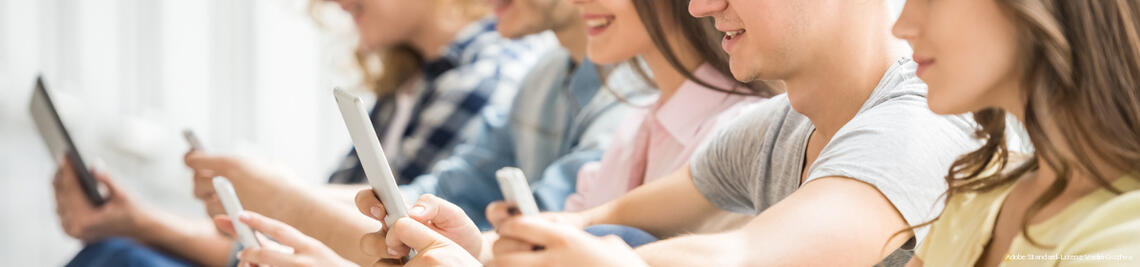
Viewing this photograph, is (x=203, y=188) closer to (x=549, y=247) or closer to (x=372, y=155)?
(x=372, y=155)

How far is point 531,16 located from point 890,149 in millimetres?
944

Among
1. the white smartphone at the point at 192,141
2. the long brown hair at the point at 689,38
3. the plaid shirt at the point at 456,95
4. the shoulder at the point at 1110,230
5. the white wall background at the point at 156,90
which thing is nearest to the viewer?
the shoulder at the point at 1110,230

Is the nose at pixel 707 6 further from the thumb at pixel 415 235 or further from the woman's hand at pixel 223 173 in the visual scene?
the woman's hand at pixel 223 173

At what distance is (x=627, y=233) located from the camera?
2.84ft

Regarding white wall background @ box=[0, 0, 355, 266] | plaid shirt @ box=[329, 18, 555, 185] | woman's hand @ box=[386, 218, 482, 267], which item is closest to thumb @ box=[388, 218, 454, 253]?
woman's hand @ box=[386, 218, 482, 267]

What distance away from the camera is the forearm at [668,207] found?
3.00 feet

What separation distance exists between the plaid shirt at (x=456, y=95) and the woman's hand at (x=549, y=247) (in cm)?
119

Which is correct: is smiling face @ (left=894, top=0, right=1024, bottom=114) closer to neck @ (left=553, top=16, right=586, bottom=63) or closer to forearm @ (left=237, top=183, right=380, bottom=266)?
forearm @ (left=237, top=183, right=380, bottom=266)

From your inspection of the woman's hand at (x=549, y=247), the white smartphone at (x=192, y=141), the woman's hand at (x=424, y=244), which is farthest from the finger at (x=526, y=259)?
the white smartphone at (x=192, y=141)

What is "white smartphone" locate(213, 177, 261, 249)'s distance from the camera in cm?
91

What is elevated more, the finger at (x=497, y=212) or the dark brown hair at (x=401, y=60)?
the dark brown hair at (x=401, y=60)

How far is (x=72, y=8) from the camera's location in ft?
8.27

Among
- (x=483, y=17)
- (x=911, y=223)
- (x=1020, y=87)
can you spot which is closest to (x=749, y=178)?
(x=911, y=223)

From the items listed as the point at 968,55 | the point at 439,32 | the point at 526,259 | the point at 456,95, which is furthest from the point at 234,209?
the point at 439,32
